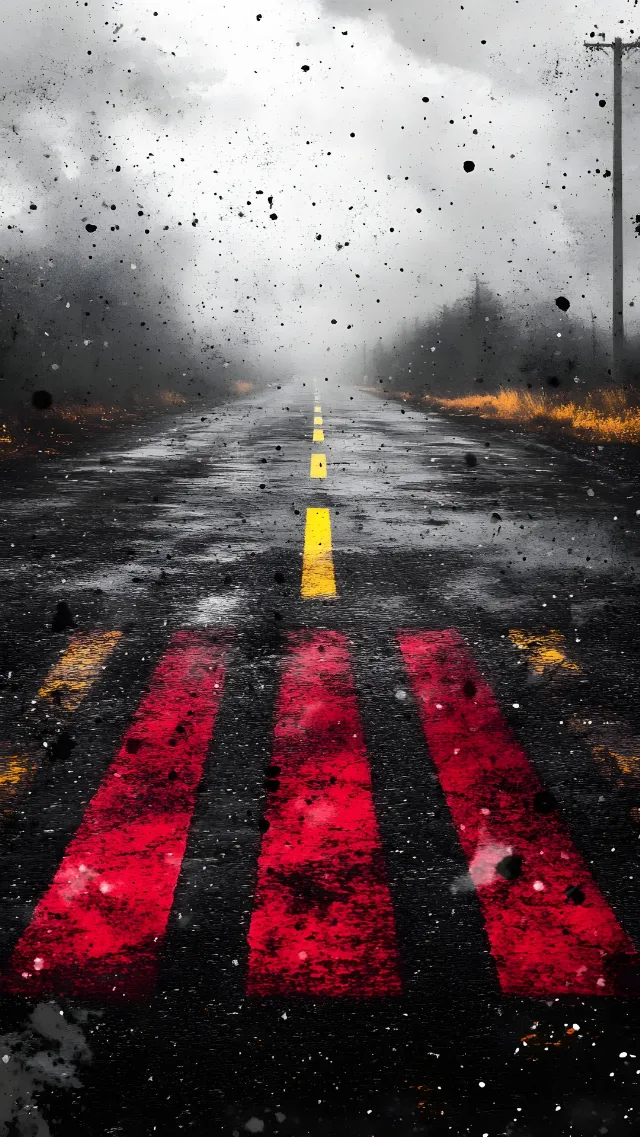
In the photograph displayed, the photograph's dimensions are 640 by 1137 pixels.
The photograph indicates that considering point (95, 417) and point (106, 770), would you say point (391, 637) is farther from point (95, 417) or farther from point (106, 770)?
point (95, 417)

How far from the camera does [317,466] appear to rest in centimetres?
1322

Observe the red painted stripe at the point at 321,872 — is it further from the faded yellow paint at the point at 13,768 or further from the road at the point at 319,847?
the faded yellow paint at the point at 13,768

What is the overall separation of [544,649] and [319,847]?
7.54 ft

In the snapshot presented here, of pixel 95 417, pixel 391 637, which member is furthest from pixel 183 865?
pixel 95 417

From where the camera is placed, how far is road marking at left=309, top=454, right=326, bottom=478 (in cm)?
1224

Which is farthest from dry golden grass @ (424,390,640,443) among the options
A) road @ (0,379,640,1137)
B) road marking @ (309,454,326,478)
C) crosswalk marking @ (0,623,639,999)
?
crosswalk marking @ (0,623,639,999)

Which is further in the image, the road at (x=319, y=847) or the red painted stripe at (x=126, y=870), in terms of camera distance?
the red painted stripe at (x=126, y=870)

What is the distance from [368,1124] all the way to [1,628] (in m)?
3.88

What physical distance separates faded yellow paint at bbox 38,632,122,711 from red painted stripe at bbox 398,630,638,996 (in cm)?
142

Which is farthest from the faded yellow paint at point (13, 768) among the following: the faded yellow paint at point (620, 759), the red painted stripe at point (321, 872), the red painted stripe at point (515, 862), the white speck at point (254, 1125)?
the faded yellow paint at point (620, 759)

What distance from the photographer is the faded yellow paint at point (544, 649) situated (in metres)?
4.61

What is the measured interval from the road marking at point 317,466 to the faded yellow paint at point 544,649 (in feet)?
23.3

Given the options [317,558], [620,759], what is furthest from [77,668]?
[317,558]

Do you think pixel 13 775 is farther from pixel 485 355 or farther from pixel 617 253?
pixel 485 355
